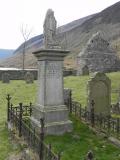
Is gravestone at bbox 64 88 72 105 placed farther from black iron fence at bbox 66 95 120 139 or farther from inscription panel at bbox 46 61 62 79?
inscription panel at bbox 46 61 62 79

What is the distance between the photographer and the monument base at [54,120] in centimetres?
1189

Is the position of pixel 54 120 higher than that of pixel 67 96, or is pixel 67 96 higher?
pixel 67 96

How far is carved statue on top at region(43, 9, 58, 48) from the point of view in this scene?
1208cm

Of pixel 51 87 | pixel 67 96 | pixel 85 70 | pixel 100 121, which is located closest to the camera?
pixel 51 87

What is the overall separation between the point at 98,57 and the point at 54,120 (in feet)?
81.0

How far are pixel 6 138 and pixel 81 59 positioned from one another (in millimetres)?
24309

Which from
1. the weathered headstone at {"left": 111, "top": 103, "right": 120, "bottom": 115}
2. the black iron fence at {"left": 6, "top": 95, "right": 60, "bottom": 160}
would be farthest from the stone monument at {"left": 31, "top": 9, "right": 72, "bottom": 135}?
the weathered headstone at {"left": 111, "top": 103, "right": 120, "bottom": 115}

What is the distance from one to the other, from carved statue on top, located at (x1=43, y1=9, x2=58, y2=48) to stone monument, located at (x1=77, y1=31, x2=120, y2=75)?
2304 cm

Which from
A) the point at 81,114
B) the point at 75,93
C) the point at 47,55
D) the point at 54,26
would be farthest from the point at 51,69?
the point at 75,93

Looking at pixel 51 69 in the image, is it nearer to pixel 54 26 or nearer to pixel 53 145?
pixel 54 26

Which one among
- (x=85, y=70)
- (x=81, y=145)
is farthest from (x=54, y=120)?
(x=85, y=70)

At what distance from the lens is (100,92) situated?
1521 centimetres

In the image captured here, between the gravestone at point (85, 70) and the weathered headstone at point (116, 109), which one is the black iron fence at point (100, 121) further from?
the gravestone at point (85, 70)

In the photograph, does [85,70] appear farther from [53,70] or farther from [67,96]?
[53,70]
